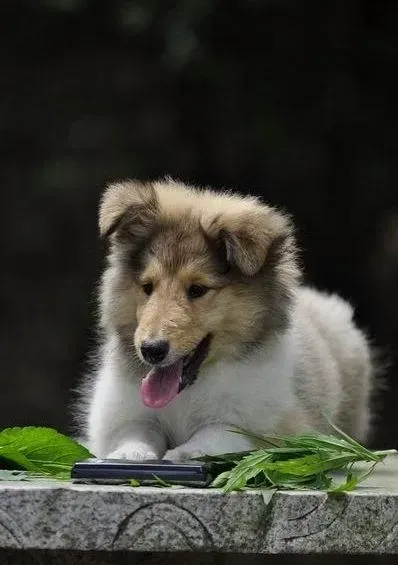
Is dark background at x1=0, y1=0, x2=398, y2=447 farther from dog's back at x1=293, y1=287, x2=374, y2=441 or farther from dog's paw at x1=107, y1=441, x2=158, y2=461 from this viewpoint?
dog's paw at x1=107, y1=441, x2=158, y2=461

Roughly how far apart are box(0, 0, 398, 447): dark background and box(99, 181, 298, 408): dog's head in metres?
5.51

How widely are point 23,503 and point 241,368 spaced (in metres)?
1.70

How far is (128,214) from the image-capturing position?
610cm

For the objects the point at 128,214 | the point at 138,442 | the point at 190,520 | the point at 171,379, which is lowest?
the point at 138,442

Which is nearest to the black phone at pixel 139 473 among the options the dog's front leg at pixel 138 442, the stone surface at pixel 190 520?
the stone surface at pixel 190 520

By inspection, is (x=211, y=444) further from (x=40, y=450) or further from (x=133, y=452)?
(x=40, y=450)

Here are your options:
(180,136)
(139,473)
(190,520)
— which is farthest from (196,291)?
(180,136)

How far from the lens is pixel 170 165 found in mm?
12086

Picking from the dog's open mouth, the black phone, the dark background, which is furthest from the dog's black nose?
the dark background

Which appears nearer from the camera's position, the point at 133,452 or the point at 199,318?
the point at 133,452

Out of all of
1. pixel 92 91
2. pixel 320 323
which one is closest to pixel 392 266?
pixel 92 91

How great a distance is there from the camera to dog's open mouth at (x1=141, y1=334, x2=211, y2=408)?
5.84 metres

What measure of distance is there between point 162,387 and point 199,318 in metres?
0.31

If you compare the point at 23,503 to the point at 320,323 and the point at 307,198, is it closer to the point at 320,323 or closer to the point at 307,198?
the point at 320,323
